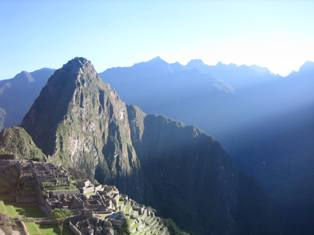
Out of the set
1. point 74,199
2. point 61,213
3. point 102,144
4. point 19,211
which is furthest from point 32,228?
point 102,144

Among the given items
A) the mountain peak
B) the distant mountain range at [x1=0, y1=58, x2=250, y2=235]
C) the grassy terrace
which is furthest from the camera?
the mountain peak

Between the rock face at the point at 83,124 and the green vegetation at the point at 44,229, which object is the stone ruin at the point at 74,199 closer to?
the green vegetation at the point at 44,229

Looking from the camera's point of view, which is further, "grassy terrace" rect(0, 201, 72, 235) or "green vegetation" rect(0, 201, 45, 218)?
"green vegetation" rect(0, 201, 45, 218)

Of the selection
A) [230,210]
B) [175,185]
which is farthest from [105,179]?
[230,210]

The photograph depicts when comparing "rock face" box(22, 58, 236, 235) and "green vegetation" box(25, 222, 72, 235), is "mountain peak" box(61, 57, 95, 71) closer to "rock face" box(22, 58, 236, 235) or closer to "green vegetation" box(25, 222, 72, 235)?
"rock face" box(22, 58, 236, 235)

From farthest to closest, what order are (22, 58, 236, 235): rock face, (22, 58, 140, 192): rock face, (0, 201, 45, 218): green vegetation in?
1. (22, 58, 236, 235): rock face
2. (22, 58, 140, 192): rock face
3. (0, 201, 45, 218): green vegetation

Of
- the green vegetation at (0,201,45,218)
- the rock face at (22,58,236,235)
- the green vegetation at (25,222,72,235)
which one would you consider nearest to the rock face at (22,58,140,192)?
the rock face at (22,58,236,235)

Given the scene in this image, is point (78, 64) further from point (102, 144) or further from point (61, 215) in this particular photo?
point (61, 215)

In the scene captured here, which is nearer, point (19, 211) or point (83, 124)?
point (19, 211)
